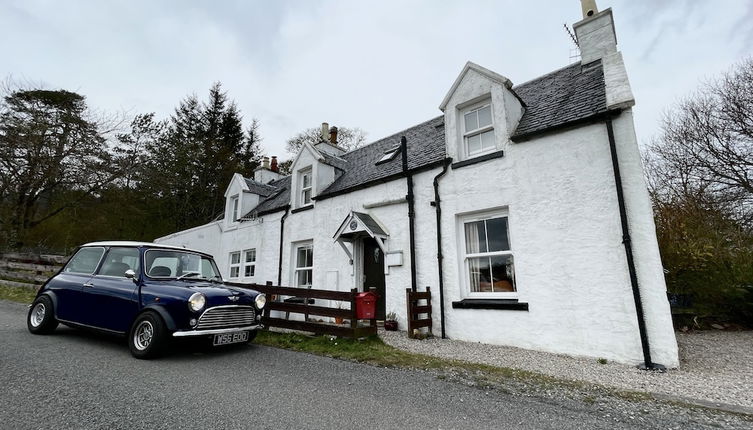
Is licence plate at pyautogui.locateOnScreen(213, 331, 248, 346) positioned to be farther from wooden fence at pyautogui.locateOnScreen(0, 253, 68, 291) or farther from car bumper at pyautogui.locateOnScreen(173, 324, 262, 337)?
wooden fence at pyautogui.locateOnScreen(0, 253, 68, 291)

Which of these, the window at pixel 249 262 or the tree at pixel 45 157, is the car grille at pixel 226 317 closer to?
the window at pixel 249 262

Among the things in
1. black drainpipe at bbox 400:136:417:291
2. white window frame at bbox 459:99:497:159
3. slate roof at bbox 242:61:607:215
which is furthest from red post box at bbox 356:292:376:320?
white window frame at bbox 459:99:497:159

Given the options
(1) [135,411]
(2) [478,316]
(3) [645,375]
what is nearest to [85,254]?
(1) [135,411]

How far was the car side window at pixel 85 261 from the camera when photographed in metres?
6.36

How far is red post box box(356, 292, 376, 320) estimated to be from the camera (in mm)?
6926

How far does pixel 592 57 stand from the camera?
858 cm

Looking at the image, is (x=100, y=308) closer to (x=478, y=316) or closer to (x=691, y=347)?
(x=478, y=316)

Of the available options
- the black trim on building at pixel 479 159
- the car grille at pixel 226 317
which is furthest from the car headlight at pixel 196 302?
the black trim on building at pixel 479 159

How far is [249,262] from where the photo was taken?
14156 mm

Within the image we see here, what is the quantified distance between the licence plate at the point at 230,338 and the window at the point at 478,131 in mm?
6472

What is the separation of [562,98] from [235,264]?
13.7 meters

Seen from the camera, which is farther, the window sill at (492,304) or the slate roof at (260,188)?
the slate roof at (260,188)

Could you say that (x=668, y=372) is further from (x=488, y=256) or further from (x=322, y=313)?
(x=322, y=313)

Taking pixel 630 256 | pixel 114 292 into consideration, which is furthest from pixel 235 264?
pixel 630 256
